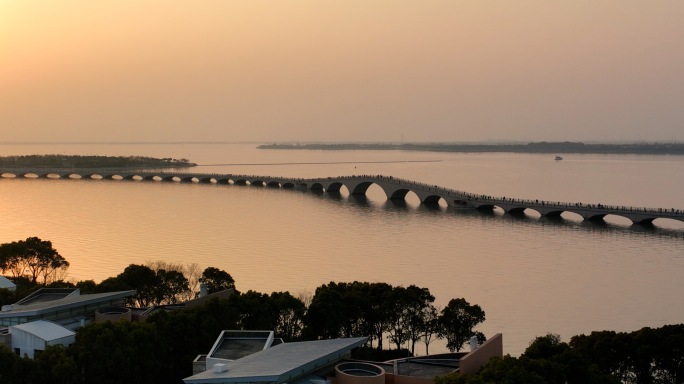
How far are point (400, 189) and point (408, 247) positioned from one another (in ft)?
68.5

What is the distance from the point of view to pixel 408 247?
29.9m

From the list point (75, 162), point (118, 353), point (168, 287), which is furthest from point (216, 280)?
Result: point (75, 162)

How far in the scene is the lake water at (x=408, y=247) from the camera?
67.7ft

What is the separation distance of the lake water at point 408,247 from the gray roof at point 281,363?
6.46 meters

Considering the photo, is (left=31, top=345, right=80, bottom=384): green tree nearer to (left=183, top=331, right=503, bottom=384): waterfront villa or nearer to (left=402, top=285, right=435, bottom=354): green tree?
(left=183, top=331, right=503, bottom=384): waterfront villa

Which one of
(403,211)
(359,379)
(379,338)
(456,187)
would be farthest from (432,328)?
(456,187)

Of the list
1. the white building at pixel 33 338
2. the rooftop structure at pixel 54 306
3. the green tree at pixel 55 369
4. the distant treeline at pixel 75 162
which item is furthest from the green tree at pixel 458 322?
the distant treeline at pixel 75 162

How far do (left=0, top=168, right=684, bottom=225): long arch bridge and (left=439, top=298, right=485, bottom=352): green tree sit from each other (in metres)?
22.9

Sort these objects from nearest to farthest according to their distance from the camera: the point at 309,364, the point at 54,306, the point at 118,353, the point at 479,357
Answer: the point at 309,364 < the point at 479,357 < the point at 118,353 < the point at 54,306

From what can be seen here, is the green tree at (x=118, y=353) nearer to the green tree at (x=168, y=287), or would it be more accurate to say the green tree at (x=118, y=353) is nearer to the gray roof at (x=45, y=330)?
the gray roof at (x=45, y=330)

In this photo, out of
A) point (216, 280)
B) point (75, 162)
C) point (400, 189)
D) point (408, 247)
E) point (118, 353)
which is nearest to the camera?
point (118, 353)

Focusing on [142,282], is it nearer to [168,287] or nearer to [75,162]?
[168,287]

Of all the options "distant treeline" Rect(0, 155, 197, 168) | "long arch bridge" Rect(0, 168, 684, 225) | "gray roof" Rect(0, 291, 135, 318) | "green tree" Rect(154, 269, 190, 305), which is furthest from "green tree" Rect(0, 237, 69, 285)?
"distant treeline" Rect(0, 155, 197, 168)

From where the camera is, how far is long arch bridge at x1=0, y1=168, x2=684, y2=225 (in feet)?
122
